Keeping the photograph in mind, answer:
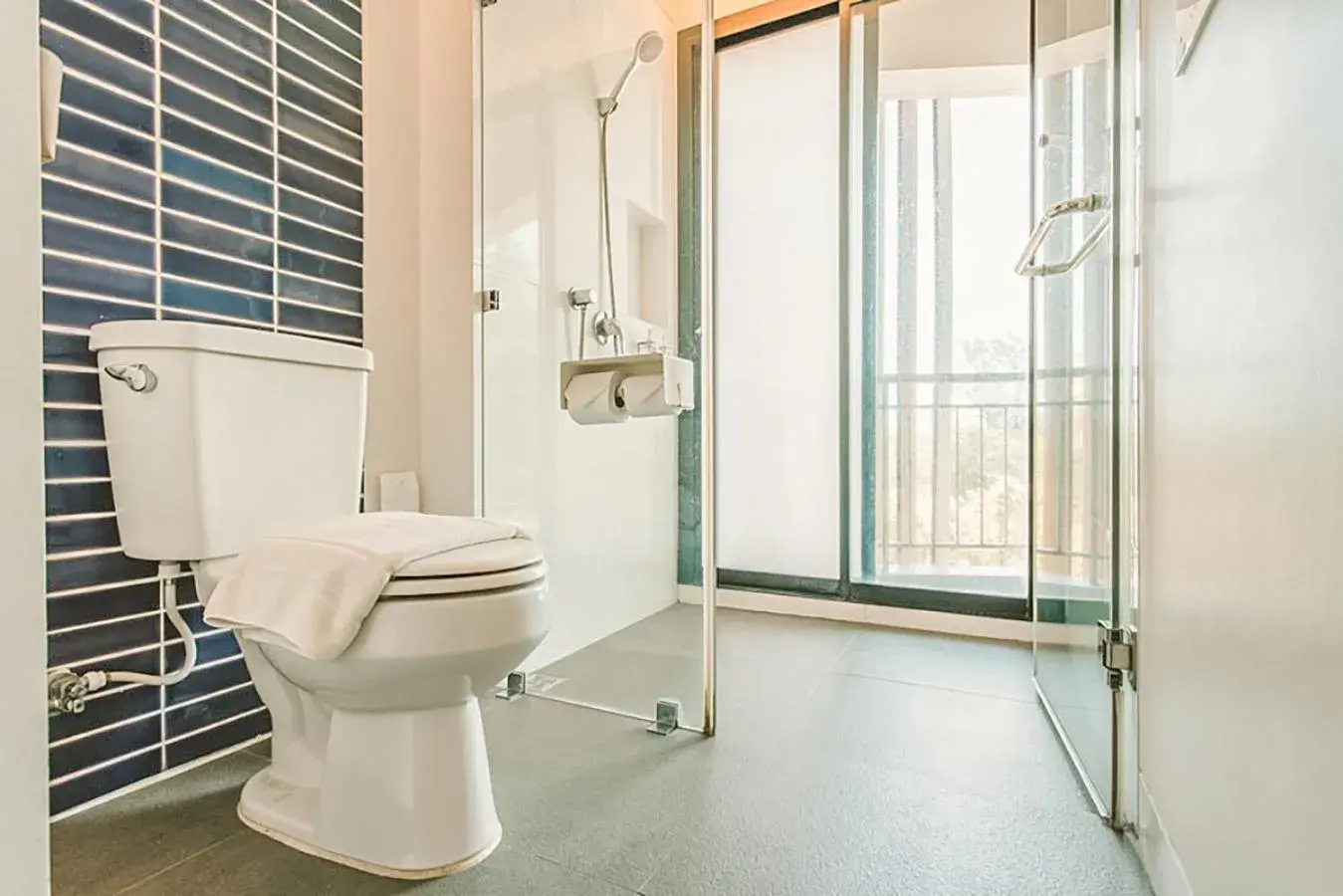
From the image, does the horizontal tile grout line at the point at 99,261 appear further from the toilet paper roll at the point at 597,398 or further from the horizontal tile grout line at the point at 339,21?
the toilet paper roll at the point at 597,398

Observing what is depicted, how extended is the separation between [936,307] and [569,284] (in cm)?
133

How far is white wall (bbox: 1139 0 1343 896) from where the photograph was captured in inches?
22.3

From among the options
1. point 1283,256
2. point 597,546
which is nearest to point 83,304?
point 597,546

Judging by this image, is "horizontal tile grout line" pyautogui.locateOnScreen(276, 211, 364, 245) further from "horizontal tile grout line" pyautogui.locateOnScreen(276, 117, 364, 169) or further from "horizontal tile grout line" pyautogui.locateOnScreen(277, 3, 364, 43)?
"horizontal tile grout line" pyautogui.locateOnScreen(277, 3, 364, 43)

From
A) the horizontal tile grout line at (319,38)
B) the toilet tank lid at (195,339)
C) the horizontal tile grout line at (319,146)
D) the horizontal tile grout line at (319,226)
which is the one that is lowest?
the toilet tank lid at (195,339)

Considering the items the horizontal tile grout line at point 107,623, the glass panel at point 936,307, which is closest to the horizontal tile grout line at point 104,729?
the horizontal tile grout line at point 107,623

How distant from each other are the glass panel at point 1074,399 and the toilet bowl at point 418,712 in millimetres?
1007

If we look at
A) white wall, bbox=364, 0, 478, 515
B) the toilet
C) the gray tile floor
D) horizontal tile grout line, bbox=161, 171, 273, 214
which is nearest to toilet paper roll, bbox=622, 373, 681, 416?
white wall, bbox=364, 0, 478, 515

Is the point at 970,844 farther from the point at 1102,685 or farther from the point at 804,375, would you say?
the point at 804,375

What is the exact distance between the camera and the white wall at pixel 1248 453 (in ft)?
1.86

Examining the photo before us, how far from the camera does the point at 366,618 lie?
955mm

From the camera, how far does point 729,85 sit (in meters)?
2.74

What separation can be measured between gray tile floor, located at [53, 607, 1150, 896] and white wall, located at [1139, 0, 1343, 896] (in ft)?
0.82

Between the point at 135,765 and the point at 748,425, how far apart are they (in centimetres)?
203
